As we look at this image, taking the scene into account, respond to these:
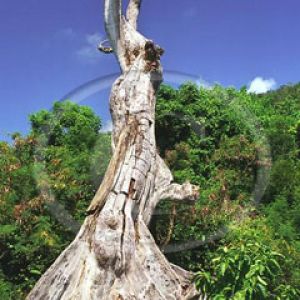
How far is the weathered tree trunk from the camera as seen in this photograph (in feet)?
18.1

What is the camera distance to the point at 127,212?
6074 mm

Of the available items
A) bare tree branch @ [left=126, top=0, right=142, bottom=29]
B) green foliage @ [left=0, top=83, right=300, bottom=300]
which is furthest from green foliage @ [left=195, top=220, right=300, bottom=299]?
bare tree branch @ [left=126, top=0, right=142, bottom=29]

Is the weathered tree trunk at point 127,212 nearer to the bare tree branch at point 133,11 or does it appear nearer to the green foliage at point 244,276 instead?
the bare tree branch at point 133,11

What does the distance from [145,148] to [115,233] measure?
4.97 feet

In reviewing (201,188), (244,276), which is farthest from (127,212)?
(201,188)

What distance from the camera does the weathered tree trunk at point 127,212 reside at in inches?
218

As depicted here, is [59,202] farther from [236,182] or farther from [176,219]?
[236,182]

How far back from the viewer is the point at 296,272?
32.5 feet

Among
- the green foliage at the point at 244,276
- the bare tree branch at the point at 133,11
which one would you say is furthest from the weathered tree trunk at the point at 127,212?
the green foliage at the point at 244,276

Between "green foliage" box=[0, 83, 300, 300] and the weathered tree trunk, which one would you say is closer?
the weathered tree trunk

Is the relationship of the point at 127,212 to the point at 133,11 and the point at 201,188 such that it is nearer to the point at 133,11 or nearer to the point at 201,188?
the point at 133,11

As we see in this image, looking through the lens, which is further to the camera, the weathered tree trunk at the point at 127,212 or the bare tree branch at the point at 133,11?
the bare tree branch at the point at 133,11

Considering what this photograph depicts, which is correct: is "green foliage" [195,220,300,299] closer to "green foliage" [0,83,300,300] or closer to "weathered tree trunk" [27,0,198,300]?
"green foliage" [0,83,300,300]

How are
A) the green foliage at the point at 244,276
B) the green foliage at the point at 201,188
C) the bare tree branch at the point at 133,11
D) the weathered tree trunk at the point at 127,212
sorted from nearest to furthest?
the green foliage at the point at 244,276, the weathered tree trunk at the point at 127,212, the bare tree branch at the point at 133,11, the green foliage at the point at 201,188
